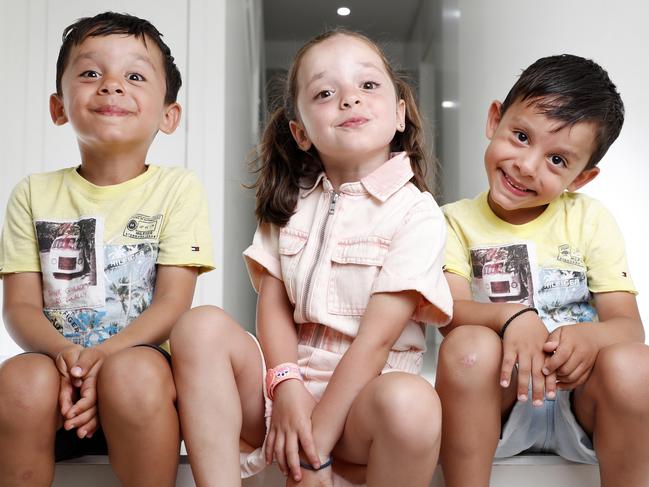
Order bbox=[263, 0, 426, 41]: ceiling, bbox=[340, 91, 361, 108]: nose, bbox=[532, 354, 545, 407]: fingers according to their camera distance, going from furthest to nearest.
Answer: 1. bbox=[263, 0, 426, 41]: ceiling
2. bbox=[340, 91, 361, 108]: nose
3. bbox=[532, 354, 545, 407]: fingers

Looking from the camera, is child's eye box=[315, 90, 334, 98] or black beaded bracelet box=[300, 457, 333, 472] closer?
black beaded bracelet box=[300, 457, 333, 472]

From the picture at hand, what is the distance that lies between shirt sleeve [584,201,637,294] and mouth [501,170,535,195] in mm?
97

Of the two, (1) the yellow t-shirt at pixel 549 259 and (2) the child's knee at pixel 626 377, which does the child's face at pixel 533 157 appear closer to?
(1) the yellow t-shirt at pixel 549 259

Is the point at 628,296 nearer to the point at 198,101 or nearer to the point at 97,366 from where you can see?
the point at 97,366

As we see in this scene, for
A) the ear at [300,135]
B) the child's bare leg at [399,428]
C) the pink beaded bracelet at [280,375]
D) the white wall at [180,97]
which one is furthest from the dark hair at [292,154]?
the white wall at [180,97]

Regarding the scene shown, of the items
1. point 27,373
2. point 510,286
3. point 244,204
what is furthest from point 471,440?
point 244,204

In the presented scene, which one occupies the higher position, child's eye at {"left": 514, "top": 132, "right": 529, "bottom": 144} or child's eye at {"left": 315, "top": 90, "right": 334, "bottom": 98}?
child's eye at {"left": 315, "top": 90, "right": 334, "bottom": 98}

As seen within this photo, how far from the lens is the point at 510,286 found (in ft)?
3.34

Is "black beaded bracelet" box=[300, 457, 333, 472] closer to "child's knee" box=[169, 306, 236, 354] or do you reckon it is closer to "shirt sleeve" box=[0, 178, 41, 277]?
"child's knee" box=[169, 306, 236, 354]

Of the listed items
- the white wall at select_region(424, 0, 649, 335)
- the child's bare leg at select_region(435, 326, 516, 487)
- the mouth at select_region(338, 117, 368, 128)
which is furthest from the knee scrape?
the white wall at select_region(424, 0, 649, 335)

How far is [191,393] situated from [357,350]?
195 millimetres

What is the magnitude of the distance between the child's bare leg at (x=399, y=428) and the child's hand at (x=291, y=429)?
6 centimetres

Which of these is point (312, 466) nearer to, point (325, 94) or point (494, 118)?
point (325, 94)

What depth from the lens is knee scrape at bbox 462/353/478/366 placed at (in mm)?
833
